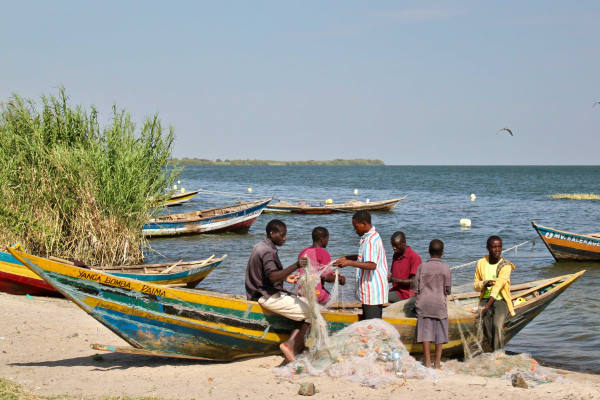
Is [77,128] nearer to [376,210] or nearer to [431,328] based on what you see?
[431,328]

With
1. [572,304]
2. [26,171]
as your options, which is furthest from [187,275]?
[572,304]

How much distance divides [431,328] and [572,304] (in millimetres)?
7020

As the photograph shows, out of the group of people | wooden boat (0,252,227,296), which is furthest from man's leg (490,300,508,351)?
wooden boat (0,252,227,296)

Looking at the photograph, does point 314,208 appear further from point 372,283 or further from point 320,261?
point 372,283

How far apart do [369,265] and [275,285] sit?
3.80 feet

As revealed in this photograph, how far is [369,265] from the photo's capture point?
730cm

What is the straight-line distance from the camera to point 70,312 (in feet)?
36.6

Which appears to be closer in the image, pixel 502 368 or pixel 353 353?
pixel 353 353

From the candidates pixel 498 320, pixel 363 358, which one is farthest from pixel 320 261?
pixel 498 320

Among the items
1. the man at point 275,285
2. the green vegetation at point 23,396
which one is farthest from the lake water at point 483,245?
the green vegetation at point 23,396

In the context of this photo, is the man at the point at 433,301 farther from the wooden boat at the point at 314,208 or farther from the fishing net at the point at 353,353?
the wooden boat at the point at 314,208

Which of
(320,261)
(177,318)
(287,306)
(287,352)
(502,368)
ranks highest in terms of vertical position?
(320,261)

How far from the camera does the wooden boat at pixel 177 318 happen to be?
707 cm

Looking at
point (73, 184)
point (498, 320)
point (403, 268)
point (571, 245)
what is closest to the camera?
point (498, 320)
